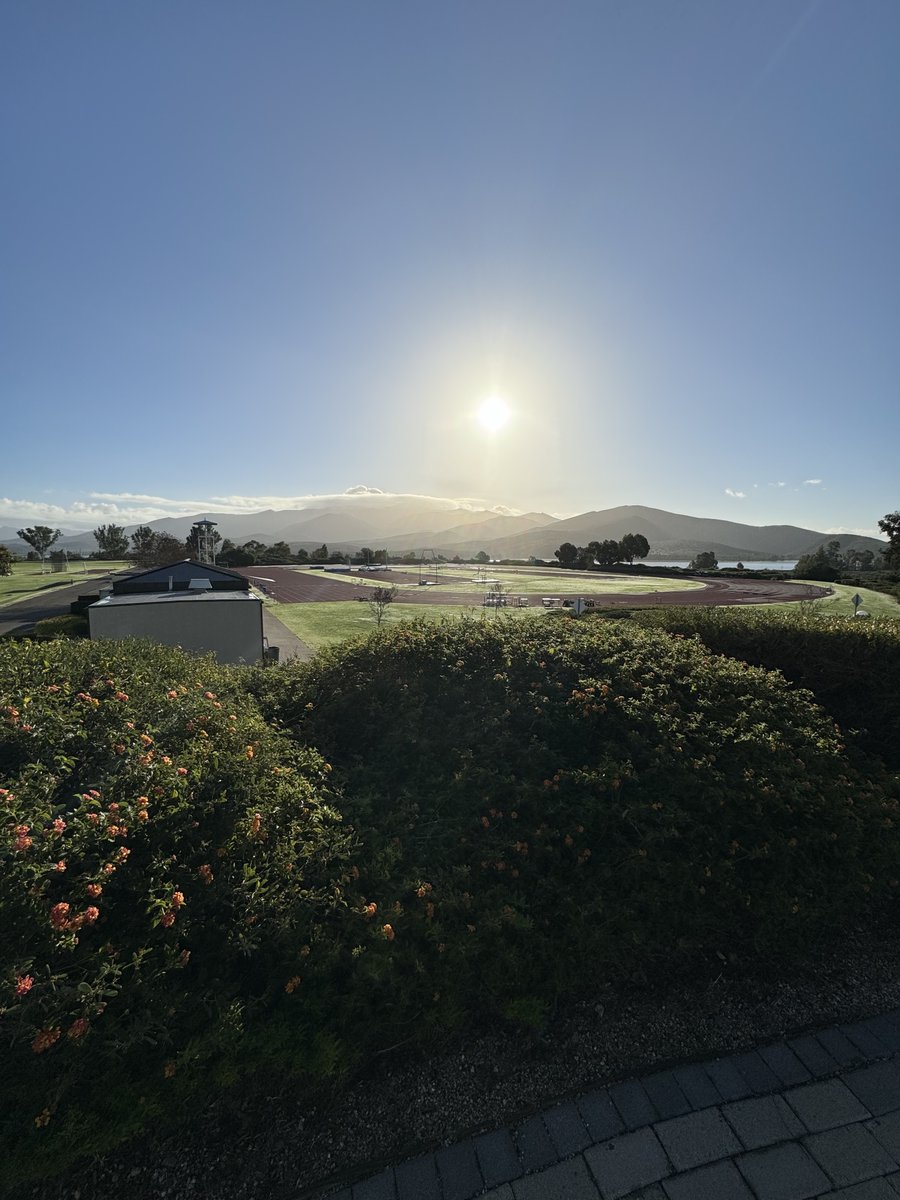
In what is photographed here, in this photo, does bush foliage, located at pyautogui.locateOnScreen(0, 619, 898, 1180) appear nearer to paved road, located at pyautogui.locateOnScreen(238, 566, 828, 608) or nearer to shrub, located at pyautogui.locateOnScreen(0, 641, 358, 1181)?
shrub, located at pyautogui.locateOnScreen(0, 641, 358, 1181)

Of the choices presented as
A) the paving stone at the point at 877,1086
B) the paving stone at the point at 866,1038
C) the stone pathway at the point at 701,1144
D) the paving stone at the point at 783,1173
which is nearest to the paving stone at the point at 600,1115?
the stone pathway at the point at 701,1144

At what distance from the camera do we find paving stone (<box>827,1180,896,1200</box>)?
201cm

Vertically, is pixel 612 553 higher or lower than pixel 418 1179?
higher

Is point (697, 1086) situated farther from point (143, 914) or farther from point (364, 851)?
point (143, 914)

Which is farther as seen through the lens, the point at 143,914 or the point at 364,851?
the point at 364,851

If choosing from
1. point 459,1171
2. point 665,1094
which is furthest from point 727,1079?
point 459,1171

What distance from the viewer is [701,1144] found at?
7.19ft

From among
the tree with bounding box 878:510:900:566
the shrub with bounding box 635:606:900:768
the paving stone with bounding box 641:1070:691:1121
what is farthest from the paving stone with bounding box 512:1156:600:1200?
the tree with bounding box 878:510:900:566

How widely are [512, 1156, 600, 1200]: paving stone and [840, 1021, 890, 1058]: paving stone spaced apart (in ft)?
5.43

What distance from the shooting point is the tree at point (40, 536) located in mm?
63281

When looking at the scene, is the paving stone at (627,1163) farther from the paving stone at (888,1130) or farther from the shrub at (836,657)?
the shrub at (836,657)

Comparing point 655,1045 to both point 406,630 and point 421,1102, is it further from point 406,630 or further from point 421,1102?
point 406,630

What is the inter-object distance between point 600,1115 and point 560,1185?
0.35m

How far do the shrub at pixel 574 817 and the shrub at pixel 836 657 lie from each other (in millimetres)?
1358
